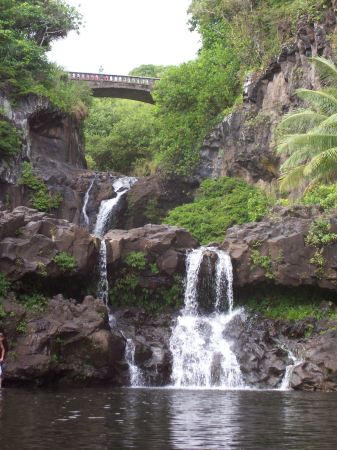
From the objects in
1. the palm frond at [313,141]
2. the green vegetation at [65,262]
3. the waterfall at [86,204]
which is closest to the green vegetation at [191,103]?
the waterfall at [86,204]

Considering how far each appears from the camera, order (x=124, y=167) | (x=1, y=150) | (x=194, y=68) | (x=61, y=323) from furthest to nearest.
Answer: (x=124, y=167), (x=194, y=68), (x=1, y=150), (x=61, y=323)

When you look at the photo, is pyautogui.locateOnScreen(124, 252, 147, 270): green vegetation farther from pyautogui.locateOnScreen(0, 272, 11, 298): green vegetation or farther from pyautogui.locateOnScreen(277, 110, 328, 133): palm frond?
pyautogui.locateOnScreen(277, 110, 328, 133): palm frond

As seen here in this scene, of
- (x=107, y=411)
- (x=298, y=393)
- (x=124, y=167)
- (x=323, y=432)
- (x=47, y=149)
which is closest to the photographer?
(x=323, y=432)

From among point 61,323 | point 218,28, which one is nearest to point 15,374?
point 61,323

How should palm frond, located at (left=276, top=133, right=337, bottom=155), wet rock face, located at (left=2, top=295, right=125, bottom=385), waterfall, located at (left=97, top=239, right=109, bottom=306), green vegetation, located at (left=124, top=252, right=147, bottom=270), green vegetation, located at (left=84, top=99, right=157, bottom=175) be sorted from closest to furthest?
wet rock face, located at (left=2, top=295, right=125, bottom=385)
green vegetation, located at (left=124, top=252, right=147, bottom=270)
waterfall, located at (left=97, top=239, right=109, bottom=306)
palm frond, located at (left=276, top=133, right=337, bottom=155)
green vegetation, located at (left=84, top=99, right=157, bottom=175)

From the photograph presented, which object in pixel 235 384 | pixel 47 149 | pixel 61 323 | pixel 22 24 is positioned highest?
pixel 22 24

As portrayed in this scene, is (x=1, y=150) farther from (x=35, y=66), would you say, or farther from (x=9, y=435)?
(x=9, y=435)

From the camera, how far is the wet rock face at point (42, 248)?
2311cm

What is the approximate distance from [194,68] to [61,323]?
2684 centimetres

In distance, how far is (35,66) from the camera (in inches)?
1670

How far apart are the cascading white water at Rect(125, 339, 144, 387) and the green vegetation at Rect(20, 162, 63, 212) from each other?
47.8 ft

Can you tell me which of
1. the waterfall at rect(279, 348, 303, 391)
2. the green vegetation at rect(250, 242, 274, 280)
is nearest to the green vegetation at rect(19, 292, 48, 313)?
the green vegetation at rect(250, 242, 274, 280)

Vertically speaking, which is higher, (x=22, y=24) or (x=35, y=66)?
(x=22, y=24)

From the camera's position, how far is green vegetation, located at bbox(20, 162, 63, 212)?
36.2 meters
